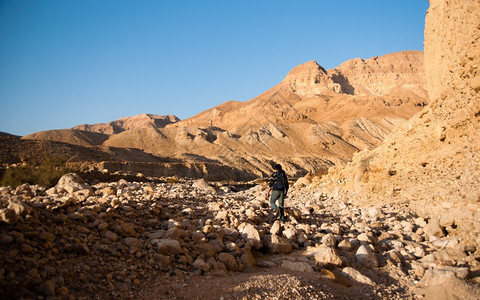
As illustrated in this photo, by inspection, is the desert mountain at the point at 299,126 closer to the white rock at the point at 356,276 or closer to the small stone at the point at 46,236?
the white rock at the point at 356,276

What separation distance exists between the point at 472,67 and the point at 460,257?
5.83m

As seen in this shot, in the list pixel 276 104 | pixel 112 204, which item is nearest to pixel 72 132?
pixel 276 104

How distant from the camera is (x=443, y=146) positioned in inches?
365

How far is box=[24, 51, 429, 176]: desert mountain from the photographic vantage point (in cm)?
5256

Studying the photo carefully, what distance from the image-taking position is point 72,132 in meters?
64.2

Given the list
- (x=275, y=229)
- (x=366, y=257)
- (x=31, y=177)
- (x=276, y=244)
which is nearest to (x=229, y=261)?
(x=276, y=244)

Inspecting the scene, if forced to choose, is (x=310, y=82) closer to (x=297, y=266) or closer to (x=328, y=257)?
(x=328, y=257)

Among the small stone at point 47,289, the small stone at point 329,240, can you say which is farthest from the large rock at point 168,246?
the small stone at point 329,240

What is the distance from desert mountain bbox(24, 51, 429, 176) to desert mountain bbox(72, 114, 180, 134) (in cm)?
4272

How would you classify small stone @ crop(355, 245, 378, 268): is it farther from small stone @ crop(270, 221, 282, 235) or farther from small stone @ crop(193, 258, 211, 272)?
small stone @ crop(193, 258, 211, 272)

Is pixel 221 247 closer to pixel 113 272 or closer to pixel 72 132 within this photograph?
pixel 113 272

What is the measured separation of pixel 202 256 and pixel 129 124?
150 metres

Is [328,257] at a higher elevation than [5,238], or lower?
lower

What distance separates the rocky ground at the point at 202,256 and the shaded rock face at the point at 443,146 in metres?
1.23
